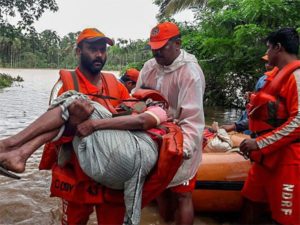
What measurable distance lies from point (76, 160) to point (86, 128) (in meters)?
0.34

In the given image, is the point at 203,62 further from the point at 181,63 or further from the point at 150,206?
the point at 181,63

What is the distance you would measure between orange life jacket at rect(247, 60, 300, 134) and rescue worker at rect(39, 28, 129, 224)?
3.48 feet

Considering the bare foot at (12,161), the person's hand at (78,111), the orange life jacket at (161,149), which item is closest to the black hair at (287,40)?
the orange life jacket at (161,149)

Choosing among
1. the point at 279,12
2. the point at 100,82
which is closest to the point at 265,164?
the point at 100,82

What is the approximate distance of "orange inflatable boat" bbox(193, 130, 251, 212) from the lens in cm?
389

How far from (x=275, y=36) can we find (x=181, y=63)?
0.79 m

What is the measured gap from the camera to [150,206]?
4.44m

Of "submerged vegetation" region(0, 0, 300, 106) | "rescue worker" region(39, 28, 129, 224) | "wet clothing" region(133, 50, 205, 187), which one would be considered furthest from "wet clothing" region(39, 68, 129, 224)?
"submerged vegetation" region(0, 0, 300, 106)

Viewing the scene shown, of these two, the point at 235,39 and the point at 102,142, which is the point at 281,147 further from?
the point at 235,39

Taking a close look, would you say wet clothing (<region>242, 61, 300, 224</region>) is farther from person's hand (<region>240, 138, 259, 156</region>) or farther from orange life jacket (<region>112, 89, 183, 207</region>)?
orange life jacket (<region>112, 89, 183, 207</region>)

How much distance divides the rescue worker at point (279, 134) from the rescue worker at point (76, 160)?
1099mm

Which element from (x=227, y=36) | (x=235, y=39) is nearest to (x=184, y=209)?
(x=235, y=39)

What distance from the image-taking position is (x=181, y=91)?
286 cm

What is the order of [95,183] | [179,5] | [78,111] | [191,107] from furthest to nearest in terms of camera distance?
[179,5], [191,107], [95,183], [78,111]
